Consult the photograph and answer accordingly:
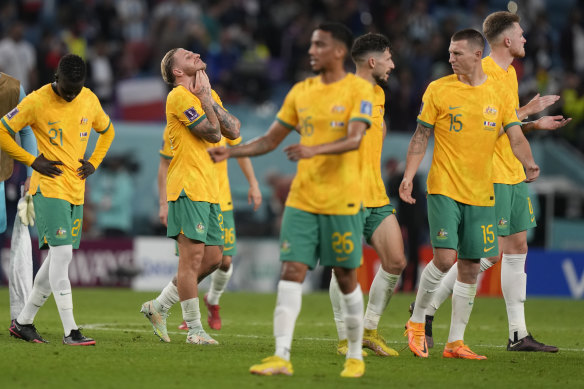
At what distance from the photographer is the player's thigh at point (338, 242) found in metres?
7.38

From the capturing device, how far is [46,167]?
28.4ft

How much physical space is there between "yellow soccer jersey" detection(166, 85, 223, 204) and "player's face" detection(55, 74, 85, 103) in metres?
0.84

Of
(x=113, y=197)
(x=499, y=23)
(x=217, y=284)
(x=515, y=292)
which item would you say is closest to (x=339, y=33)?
(x=499, y=23)

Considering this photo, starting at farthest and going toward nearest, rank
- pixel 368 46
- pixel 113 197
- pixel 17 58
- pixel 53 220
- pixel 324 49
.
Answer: pixel 17 58, pixel 113 197, pixel 368 46, pixel 53 220, pixel 324 49

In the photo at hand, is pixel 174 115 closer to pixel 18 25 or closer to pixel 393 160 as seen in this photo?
pixel 393 160

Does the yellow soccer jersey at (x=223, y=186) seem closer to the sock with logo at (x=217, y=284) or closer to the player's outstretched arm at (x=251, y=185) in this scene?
the player's outstretched arm at (x=251, y=185)

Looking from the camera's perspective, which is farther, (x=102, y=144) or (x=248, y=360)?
(x=102, y=144)

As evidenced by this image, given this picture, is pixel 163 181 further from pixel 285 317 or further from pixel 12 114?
pixel 285 317

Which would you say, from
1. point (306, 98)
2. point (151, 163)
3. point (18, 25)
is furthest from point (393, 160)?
point (306, 98)

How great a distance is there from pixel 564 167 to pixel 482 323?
10.00m

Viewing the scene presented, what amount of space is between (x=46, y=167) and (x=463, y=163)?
355 centimetres

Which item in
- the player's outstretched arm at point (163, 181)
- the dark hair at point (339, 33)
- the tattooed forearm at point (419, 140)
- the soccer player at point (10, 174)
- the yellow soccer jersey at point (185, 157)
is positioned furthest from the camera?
the player's outstretched arm at point (163, 181)

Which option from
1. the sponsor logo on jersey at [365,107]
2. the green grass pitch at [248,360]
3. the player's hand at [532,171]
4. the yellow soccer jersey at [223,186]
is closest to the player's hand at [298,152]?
the sponsor logo on jersey at [365,107]

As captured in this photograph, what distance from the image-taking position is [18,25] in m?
19.2
